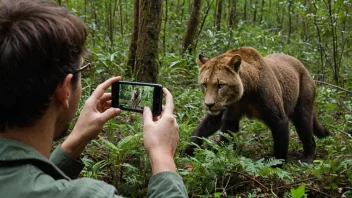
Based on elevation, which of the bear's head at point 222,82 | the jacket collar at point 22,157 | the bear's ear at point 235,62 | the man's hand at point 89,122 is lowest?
the bear's head at point 222,82

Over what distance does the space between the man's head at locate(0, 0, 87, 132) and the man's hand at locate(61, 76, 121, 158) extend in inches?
26.3

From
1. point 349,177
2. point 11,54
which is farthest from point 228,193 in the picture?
point 11,54

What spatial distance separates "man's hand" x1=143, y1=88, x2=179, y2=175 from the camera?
2.37 meters

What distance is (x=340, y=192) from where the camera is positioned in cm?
497

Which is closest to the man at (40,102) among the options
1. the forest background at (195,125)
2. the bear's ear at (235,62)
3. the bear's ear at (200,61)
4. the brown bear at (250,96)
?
the forest background at (195,125)

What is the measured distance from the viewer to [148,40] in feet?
26.2

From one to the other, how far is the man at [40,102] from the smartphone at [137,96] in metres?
0.40

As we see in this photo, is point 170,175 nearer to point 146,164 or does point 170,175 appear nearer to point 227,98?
point 146,164

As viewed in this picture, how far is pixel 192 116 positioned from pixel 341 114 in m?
3.37

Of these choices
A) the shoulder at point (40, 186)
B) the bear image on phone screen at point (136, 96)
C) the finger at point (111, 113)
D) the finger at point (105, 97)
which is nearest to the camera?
the shoulder at point (40, 186)

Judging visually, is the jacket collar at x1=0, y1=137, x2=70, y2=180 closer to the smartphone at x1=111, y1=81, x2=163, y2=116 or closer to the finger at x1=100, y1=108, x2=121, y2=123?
the finger at x1=100, y1=108, x2=121, y2=123

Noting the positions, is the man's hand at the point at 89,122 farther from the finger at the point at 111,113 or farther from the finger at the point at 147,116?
the finger at the point at 147,116

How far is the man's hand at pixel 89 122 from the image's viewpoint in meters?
2.86

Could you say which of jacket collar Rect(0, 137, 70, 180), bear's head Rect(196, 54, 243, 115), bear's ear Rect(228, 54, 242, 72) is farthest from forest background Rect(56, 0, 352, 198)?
jacket collar Rect(0, 137, 70, 180)
